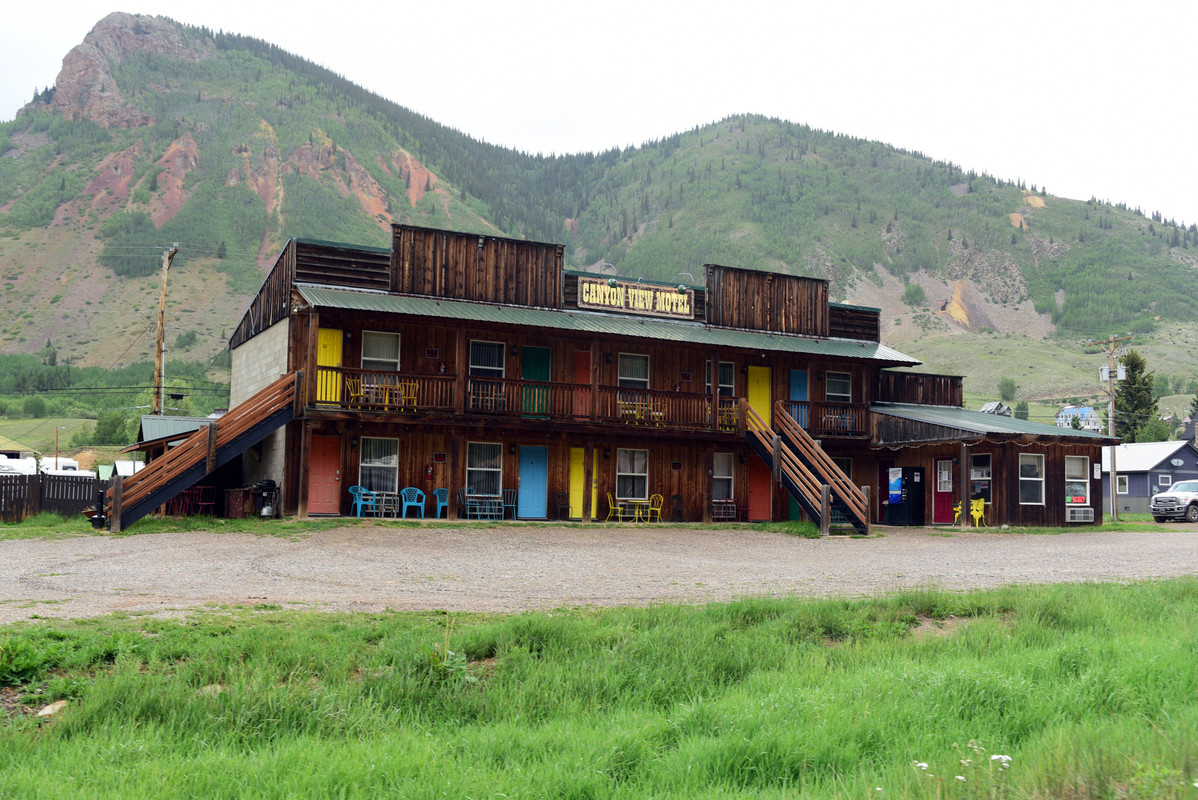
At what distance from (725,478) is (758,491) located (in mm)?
1318

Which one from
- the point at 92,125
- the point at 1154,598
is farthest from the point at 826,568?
the point at 92,125

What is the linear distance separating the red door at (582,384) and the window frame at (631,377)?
1.07 metres

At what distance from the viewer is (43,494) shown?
25844 mm

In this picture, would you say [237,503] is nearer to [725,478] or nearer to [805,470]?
[725,478]

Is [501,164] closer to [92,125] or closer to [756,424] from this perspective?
[92,125]

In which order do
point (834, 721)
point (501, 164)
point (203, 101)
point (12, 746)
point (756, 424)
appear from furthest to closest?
1. point (501, 164)
2. point (203, 101)
3. point (756, 424)
4. point (834, 721)
5. point (12, 746)

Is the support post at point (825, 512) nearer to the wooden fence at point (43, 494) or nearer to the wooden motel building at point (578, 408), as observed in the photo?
the wooden motel building at point (578, 408)

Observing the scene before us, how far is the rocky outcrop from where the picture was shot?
482 ft

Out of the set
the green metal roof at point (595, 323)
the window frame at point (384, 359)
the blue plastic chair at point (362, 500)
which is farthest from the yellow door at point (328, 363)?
the blue plastic chair at point (362, 500)

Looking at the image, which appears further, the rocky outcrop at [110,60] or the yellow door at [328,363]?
the rocky outcrop at [110,60]

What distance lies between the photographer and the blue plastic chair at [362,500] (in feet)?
75.3

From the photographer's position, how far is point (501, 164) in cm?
19550

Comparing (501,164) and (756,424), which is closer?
(756,424)

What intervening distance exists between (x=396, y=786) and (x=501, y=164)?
199m
